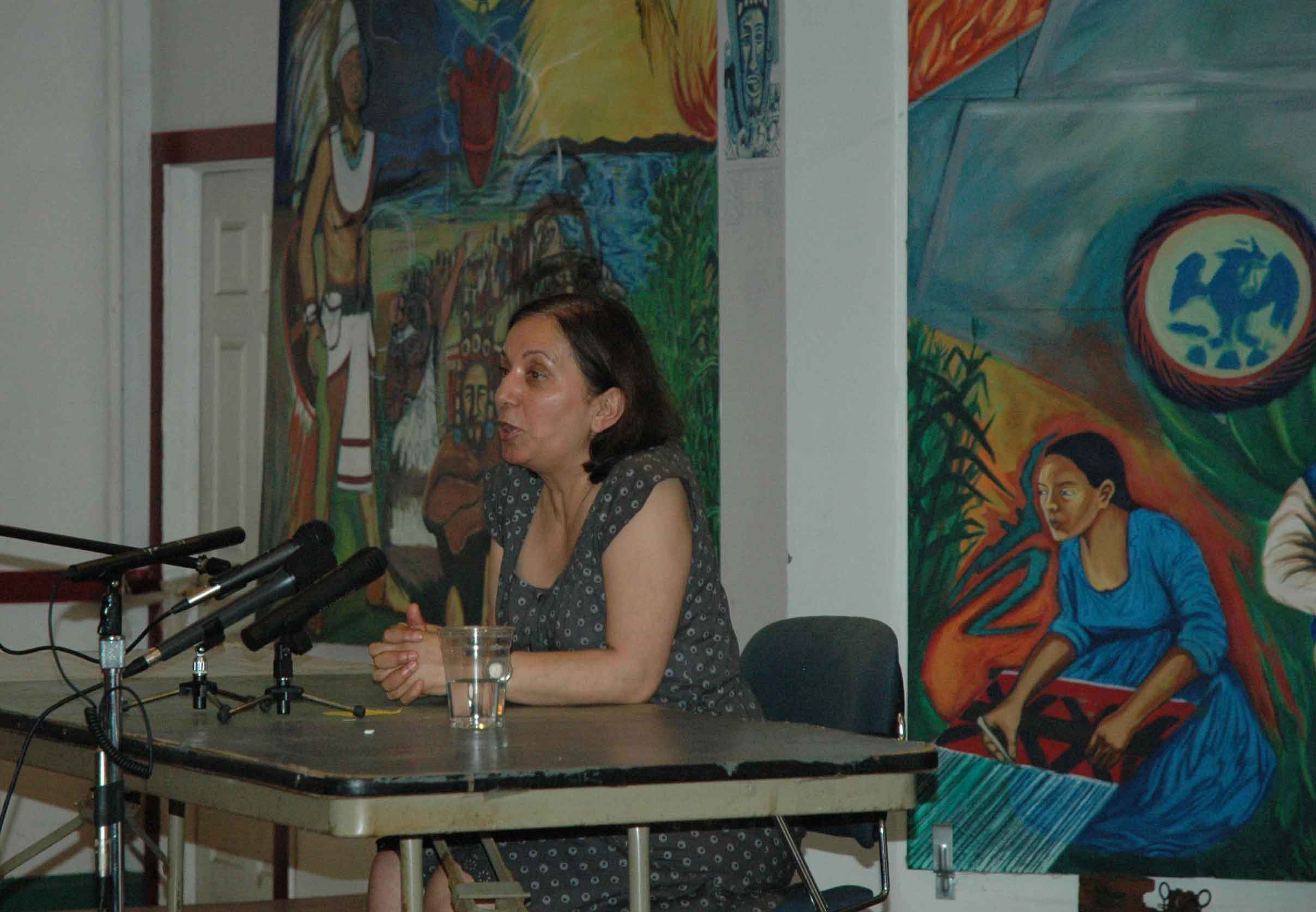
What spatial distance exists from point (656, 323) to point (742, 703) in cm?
186

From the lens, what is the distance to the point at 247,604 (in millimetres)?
2254

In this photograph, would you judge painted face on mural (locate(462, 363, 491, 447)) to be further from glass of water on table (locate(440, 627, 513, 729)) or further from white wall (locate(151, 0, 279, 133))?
glass of water on table (locate(440, 627, 513, 729))

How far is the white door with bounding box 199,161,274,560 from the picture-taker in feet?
17.9

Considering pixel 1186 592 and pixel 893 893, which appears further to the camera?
pixel 893 893

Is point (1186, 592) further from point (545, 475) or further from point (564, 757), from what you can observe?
point (564, 757)

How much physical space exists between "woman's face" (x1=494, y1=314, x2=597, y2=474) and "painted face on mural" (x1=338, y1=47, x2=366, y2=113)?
2630 mm

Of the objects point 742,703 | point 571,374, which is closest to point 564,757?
point 742,703

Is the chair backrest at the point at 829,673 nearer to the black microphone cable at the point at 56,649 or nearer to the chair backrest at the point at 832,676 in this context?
the chair backrest at the point at 832,676

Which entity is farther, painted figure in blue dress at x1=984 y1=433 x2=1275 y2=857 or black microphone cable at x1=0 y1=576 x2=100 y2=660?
painted figure in blue dress at x1=984 y1=433 x2=1275 y2=857

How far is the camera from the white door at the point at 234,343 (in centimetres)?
544

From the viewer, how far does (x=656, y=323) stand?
431 cm

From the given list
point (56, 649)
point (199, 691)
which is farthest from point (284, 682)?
point (56, 649)

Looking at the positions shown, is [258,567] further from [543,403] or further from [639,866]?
[639,866]

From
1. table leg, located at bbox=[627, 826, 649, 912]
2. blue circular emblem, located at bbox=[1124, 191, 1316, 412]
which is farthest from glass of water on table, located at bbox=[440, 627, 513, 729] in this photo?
blue circular emblem, located at bbox=[1124, 191, 1316, 412]
